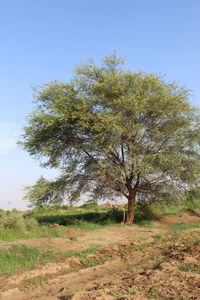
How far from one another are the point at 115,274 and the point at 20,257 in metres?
3.81

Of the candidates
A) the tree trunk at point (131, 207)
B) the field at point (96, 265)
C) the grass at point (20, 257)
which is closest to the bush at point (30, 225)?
the field at point (96, 265)

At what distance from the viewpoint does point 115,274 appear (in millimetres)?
6871

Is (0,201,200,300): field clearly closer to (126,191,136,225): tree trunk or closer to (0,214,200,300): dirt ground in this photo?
(0,214,200,300): dirt ground

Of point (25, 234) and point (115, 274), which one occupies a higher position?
point (25, 234)

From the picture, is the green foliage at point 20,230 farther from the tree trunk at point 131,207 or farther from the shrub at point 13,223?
the tree trunk at point 131,207

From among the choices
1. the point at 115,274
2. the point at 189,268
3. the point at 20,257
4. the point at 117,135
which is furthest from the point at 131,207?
the point at 189,268

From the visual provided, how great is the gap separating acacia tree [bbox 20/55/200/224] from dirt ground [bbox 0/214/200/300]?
18.2ft

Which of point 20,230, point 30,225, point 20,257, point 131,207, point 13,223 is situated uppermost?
point 131,207

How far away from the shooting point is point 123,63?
17.4 m

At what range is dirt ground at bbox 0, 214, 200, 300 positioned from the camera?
5.26 metres

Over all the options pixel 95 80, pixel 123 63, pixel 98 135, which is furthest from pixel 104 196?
pixel 123 63

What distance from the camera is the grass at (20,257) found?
846 cm

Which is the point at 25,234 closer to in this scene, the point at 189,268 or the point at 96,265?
the point at 96,265

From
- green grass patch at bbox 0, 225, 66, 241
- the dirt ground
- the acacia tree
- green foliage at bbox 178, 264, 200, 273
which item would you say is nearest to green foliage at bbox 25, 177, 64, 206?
the acacia tree
